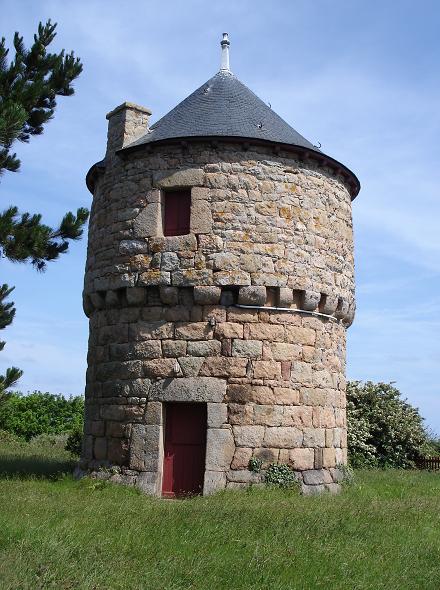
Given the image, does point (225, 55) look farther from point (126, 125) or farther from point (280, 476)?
point (280, 476)

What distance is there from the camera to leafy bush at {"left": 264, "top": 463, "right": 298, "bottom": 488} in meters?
9.77

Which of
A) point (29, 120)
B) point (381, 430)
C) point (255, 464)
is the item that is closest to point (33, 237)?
point (29, 120)

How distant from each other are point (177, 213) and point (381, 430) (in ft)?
34.1

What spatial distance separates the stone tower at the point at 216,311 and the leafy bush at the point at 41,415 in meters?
11.8

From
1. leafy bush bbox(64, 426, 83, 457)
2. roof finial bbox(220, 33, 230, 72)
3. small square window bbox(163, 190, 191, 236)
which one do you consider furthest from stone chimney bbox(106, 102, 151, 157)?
leafy bush bbox(64, 426, 83, 457)

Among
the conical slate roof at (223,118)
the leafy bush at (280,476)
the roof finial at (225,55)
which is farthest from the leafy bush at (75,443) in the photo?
the roof finial at (225,55)

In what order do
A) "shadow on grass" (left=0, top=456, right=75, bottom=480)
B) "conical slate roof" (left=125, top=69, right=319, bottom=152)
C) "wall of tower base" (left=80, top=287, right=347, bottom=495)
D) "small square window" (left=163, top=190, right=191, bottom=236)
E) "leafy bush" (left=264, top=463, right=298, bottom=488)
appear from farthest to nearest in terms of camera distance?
"shadow on grass" (left=0, top=456, right=75, bottom=480)
"conical slate roof" (left=125, top=69, right=319, bottom=152)
"small square window" (left=163, top=190, right=191, bottom=236)
"wall of tower base" (left=80, top=287, right=347, bottom=495)
"leafy bush" (left=264, top=463, right=298, bottom=488)

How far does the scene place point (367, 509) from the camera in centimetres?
892

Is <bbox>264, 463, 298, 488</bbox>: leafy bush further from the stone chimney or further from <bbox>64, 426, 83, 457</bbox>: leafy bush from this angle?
<bbox>64, 426, 83, 457</bbox>: leafy bush

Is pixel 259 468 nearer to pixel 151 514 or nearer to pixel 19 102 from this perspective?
pixel 151 514

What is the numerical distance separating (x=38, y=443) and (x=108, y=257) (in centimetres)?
1130

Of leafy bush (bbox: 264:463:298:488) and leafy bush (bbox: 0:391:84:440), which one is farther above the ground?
leafy bush (bbox: 0:391:84:440)

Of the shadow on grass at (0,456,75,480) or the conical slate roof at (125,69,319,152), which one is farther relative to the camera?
the shadow on grass at (0,456,75,480)

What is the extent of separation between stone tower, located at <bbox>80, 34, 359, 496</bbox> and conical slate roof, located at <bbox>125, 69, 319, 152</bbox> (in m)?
0.06
